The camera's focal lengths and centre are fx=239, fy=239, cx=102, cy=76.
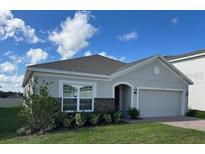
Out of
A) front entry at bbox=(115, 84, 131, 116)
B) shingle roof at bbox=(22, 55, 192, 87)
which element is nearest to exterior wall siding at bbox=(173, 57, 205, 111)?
shingle roof at bbox=(22, 55, 192, 87)

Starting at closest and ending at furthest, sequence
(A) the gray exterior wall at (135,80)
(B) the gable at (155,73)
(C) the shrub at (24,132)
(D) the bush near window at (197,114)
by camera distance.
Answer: (C) the shrub at (24,132)
(A) the gray exterior wall at (135,80)
(B) the gable at (155,73)
(D) the bush near window at (197,114)

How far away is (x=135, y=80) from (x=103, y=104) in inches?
121

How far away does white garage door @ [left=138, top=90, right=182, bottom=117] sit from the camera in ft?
57.8

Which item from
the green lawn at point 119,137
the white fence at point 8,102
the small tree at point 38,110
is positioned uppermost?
the small tree at point 38,110

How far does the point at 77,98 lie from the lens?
48.7 feet

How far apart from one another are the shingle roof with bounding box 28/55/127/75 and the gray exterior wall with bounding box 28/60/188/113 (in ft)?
1.80

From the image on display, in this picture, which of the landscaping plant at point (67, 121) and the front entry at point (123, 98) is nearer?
the landscaping plant at point (67, 121)

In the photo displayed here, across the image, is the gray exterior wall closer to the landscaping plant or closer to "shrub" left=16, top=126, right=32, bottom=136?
the landscaping plant

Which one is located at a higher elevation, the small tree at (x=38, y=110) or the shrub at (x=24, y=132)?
the small tree at (x=38, y=110)

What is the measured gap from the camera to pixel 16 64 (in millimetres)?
18438

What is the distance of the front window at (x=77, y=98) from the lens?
1454 cm

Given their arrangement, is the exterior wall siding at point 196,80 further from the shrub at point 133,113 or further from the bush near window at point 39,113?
the bush near window at point 39,113

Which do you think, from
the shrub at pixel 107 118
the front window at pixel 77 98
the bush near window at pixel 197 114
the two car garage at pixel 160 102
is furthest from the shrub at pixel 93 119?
the bush near window at pixel 197 114
